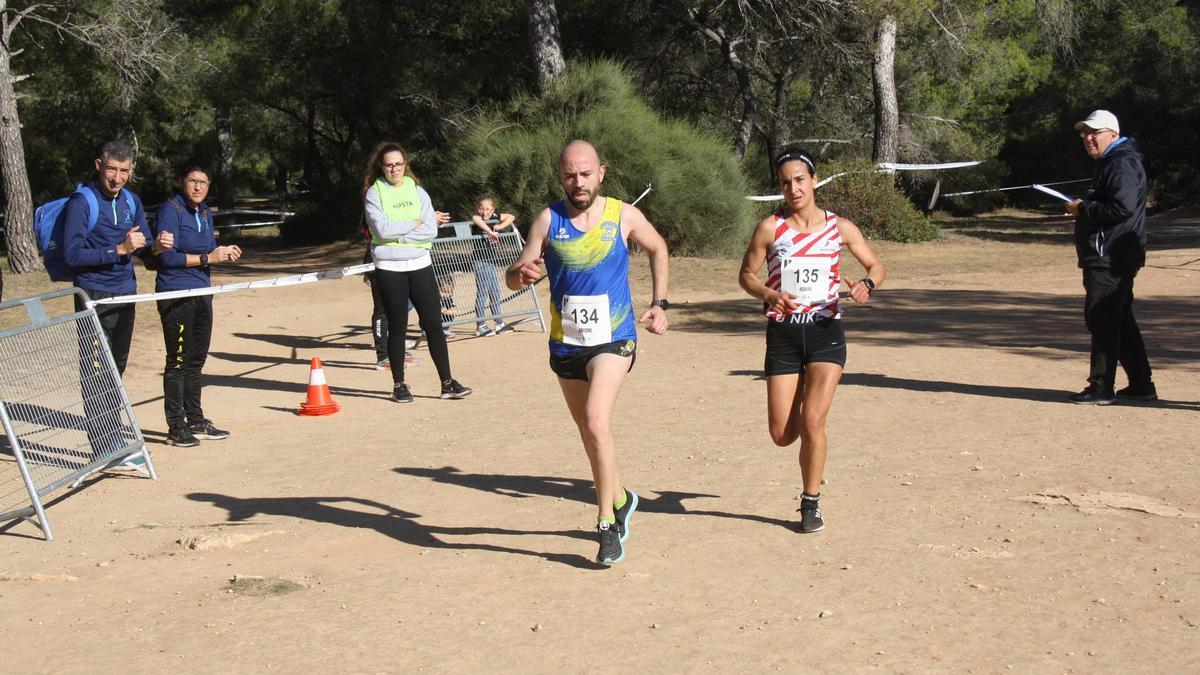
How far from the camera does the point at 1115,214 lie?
353 inches

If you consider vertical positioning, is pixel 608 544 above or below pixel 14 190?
below

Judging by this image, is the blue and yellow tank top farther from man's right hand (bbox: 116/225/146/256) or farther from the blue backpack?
the blue backpack

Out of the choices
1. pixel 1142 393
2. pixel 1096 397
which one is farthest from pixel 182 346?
pixel 1142 393

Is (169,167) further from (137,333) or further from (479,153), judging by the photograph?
(137,333)

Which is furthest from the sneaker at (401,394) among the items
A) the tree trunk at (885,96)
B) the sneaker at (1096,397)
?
the tree trunk at (885,96)

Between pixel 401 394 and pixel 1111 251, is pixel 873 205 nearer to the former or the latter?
pixel 1111 251

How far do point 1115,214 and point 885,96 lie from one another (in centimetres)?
1960

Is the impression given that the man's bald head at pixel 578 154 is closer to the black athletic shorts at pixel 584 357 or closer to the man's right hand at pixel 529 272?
the man's right hand at pixel 529 272

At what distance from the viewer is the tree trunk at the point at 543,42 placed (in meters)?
23.9

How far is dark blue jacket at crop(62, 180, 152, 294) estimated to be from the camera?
8.19 meters

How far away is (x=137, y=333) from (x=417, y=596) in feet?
33.4

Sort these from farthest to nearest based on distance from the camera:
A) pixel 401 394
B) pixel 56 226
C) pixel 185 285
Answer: pixel 401 394, pixel 185 285, pixel 56 226

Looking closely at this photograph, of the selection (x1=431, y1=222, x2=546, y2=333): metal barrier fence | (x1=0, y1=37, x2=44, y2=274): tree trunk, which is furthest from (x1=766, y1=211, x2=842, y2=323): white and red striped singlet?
(x1=0, y1=37, x2=44, y2=274): tree trunk

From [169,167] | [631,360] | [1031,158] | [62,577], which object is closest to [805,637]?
Result: [631,360]
